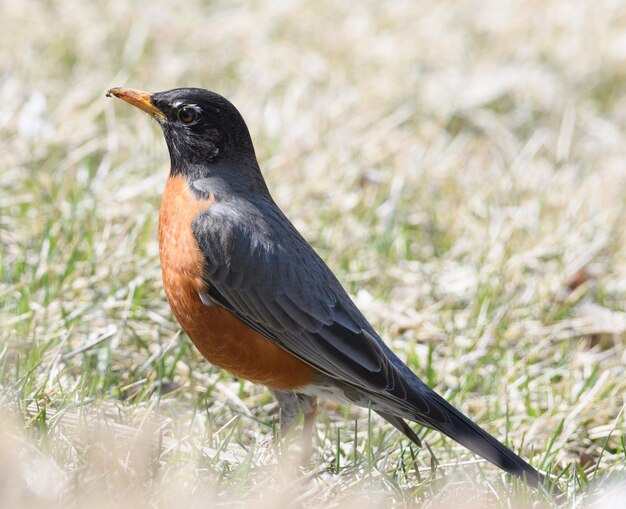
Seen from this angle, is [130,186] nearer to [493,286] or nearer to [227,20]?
[493,286]

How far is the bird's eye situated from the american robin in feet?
0.97

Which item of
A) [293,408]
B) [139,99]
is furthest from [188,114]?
[293,408]

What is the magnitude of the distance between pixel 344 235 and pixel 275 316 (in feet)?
6.33

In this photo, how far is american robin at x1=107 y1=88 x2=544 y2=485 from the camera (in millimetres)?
3881

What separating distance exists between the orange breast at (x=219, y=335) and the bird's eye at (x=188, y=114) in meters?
0.59

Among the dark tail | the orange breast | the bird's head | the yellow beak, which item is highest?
the yellow beak

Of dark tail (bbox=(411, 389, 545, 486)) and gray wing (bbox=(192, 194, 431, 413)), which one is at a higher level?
gray wing (bbox=(192, 194, 431, 413))

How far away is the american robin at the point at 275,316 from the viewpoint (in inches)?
153

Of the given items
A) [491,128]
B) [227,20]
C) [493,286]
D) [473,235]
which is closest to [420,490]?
[493,286]

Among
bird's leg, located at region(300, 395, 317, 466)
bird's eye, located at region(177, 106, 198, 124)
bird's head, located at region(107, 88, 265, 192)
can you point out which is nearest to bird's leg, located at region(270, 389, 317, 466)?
bird's leg, located at region(300, 395, 317, 466)

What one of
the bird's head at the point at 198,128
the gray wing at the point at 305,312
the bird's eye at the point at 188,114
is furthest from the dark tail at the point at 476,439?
the bird's eye at the point at 188,114

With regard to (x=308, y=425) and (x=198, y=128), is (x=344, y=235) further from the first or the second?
(x=308, y=425)

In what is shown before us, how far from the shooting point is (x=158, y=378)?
4348mm

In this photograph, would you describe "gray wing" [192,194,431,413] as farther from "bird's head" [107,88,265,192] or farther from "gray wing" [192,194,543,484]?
"bird's head" [107,88,265,192]
